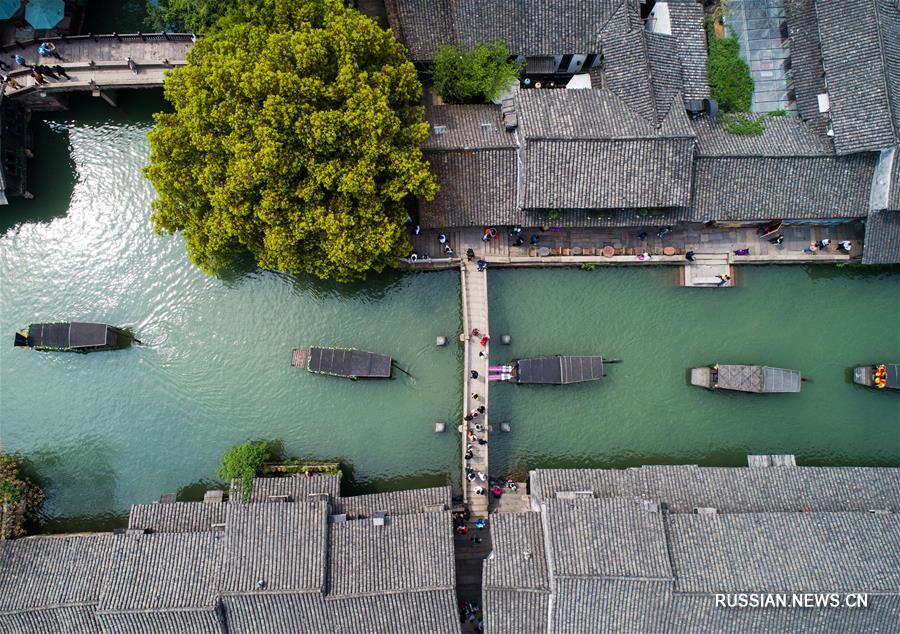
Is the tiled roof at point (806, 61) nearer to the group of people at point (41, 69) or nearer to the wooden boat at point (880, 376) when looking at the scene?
the wooden boat at point (880, 376)

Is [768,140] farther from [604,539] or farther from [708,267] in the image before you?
[604,539]

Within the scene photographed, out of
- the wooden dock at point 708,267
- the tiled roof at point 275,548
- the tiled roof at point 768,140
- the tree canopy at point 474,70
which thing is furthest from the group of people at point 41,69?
the wooden dock at point 708,267

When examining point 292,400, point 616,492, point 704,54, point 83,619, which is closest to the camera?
point 83,619

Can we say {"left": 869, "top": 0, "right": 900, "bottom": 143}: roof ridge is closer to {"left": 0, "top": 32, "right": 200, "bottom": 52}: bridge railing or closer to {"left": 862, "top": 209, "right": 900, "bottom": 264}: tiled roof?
{"left": 862, "top": 209, "right": 900, "bottom": 264}: tiled roof

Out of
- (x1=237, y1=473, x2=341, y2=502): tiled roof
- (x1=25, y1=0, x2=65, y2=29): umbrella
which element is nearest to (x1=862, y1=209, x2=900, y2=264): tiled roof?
(x1=237, y1=473, x2=341, y2=502): tiled roof

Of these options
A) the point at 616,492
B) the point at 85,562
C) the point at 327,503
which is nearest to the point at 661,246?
the point at 616,492

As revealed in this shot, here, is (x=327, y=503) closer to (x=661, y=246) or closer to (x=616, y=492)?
(x=616, y=492)
